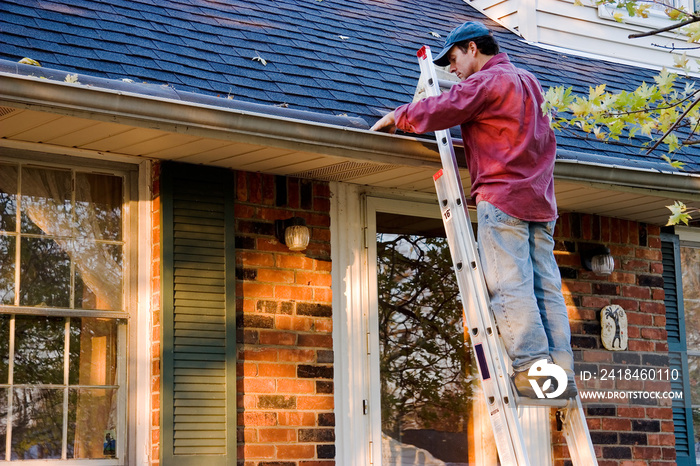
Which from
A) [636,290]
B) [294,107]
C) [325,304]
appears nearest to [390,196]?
[325,304]

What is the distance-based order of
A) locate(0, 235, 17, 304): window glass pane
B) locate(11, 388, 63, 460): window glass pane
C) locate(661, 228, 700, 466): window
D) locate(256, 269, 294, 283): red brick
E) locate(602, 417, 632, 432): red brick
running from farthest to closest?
locate(661, 228, 700, 466): window < locate(602, 417, 632, 432): red brick < locate(256, 269, 294, 283): red brick < locate(0, 235, 17, 304): window glass pane < locate(11, 388, 63, 460): window glass pane

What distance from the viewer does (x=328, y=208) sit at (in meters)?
6.12

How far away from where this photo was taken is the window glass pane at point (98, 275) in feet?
17.7

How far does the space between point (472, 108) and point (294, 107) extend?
1.08 meters

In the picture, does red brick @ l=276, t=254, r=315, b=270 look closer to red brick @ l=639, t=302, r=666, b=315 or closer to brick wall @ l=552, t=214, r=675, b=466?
brick wall @ l=552, t=214, r=675, b=466

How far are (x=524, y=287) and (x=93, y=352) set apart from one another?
2.30 metres

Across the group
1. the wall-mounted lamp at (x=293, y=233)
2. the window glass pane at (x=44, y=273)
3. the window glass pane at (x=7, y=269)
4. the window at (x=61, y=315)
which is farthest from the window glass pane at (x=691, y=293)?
the window glass pane at (x=7, y=269)

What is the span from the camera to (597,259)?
23.2 ft

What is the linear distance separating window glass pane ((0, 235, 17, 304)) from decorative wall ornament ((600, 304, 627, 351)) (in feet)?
12.8

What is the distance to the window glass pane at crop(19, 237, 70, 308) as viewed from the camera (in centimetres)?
524

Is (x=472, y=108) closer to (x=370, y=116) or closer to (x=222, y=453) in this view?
(x=370, y=116)

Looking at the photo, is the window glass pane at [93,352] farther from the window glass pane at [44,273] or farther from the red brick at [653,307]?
the red brick at [653,307]

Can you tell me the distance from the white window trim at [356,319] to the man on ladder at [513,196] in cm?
141

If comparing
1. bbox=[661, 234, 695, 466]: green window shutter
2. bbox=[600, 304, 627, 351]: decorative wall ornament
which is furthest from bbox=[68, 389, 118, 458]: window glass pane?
bbox=[661, 234, 695, 466]: green window shutter
